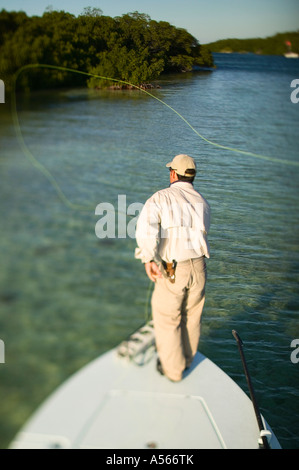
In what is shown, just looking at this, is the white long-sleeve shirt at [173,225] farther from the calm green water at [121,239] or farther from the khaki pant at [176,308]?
the calm green water at [121,239]

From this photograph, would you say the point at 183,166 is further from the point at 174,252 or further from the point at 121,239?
the point at 121,239

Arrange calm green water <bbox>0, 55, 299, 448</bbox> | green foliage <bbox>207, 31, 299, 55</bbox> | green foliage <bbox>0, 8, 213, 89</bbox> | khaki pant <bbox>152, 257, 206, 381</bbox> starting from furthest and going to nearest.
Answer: green foliage <bbox>207, 31, 299, 55</bbox> → calm green water <bbox>0, 55, 299, 448</bbox> → green foliage <bbox>0, 8, 213, 89</bbox> → khaki pant <bbox>152, 257, 206, 381</bbox>

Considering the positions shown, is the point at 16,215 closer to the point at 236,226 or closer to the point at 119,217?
the point at 119,217

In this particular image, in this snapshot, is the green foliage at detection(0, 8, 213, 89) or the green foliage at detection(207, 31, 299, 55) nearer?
the green foliage at detection(0, 8, 213, 89)

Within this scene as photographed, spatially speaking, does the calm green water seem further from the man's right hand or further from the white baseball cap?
the man's right hand

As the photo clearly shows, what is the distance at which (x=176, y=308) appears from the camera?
2.77m

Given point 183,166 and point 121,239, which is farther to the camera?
point 121,239

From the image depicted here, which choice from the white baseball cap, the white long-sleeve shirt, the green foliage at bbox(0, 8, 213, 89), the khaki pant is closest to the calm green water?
the green foliage at bbox(0, 8, 213, 89)

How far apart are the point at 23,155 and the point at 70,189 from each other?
98cm

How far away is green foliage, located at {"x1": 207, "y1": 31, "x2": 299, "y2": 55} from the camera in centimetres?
410

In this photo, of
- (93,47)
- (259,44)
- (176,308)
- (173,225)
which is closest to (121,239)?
(93,47)

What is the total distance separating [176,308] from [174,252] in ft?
1.22

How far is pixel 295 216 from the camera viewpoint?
21.7 ft

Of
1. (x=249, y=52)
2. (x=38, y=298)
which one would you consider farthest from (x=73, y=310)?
(x=249, y=52)
